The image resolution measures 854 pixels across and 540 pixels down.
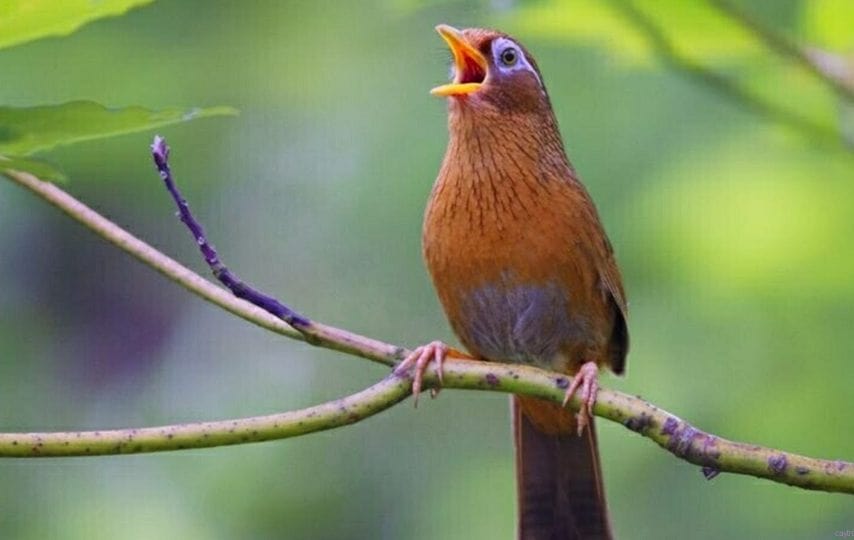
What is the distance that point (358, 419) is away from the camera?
90.0 inches

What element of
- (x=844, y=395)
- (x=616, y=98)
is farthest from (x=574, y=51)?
(x=844, y=395)

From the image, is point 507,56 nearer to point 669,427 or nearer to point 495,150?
point 495,150

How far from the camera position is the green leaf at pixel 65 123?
185 cm

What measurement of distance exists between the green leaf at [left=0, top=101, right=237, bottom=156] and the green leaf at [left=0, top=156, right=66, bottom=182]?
0.6 inches

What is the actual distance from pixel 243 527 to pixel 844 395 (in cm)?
230

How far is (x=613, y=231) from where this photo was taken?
495 centimetres

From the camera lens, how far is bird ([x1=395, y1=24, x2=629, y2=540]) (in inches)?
140

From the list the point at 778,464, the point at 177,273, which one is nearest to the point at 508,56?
→ the point at 177,273

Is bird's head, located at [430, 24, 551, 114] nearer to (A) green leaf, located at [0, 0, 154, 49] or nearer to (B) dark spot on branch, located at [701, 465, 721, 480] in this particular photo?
(B) dark spot on branch, located at [701, 465, 721, 480]

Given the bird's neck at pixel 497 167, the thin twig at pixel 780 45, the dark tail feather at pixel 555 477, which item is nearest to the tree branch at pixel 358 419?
the thin twig at pixel 780 45

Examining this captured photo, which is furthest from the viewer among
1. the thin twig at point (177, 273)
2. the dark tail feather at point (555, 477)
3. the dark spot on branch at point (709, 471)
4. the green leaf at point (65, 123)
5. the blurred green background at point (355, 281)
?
the blurred green background at point (355, 281)

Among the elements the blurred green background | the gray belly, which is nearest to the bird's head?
the blurred green background

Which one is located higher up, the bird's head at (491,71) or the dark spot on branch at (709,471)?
the bird's head at (491,71)

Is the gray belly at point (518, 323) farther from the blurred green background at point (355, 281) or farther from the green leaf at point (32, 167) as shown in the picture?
the green leaf at point (32, 167)
